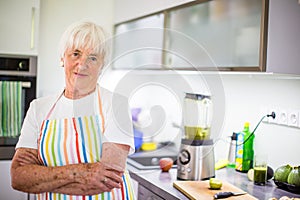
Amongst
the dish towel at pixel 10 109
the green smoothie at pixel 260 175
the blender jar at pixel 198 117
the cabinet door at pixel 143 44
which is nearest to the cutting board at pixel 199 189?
the green smoothie at pixel 260 175

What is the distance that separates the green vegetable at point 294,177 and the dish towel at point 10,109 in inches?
61.0

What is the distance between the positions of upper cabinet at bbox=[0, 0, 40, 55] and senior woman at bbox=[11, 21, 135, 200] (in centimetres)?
100

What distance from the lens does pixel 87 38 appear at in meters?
1.65

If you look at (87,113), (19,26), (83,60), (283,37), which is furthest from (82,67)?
(19,26)

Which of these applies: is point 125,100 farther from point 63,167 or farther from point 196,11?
point 196,11

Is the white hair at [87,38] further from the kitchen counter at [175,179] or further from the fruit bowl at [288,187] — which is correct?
the fruit bowl at [288,187]

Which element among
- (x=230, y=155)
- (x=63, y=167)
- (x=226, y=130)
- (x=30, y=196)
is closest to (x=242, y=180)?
(x=230, y=155)

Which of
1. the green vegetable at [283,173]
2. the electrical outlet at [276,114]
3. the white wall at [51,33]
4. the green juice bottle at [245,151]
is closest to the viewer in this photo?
the green vegetable at [283,173]

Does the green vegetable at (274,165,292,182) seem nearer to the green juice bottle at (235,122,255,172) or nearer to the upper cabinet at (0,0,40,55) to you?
the green juice bottle at (235,122,255,172)

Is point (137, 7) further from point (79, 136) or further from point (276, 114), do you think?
point (79, 136)

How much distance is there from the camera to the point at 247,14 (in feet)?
6.23

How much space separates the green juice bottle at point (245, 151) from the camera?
2.28m

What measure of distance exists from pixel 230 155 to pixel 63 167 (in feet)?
3.63

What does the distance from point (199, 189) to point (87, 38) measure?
816mm
